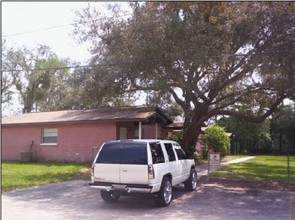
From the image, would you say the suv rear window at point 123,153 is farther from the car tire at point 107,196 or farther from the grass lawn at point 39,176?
the grass lawn at point 39,176

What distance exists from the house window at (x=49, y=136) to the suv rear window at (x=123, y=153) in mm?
17030

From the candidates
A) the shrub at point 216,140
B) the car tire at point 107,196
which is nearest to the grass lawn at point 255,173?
the car tire at point 107,196

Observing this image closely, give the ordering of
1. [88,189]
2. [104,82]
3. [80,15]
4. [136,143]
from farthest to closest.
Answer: [80,15] < [104,82] < [88,189] < [136,143]

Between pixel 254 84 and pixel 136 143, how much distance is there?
9532 millimetres

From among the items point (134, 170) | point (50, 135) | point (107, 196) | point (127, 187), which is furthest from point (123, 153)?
point (50, 135)

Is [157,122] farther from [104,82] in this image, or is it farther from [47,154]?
[104,82]

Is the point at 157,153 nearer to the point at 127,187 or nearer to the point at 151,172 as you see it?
the point at 151,172

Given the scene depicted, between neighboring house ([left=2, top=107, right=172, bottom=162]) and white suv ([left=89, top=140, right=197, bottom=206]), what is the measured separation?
12400mm

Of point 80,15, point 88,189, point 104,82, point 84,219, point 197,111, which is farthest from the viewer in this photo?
point 197,111

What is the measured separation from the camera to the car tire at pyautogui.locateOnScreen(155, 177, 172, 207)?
36.8 feet

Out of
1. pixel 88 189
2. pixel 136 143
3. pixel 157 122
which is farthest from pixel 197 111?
pixel 136 143

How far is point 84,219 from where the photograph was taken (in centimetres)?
973

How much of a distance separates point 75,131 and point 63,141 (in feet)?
3.96

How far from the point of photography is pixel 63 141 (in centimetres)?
2725
